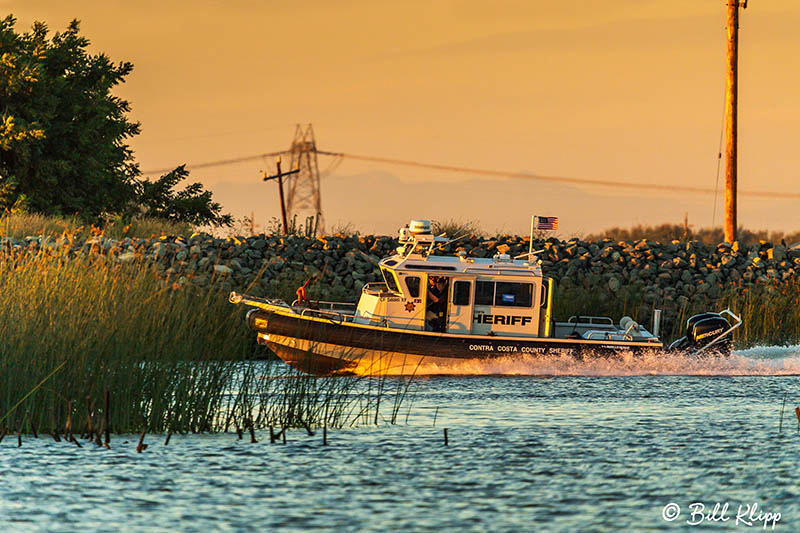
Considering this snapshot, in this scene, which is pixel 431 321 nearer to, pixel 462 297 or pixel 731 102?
pixel 462 297

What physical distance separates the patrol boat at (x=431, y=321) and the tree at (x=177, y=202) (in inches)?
1100

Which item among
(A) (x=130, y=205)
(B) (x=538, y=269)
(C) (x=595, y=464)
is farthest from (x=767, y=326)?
(A) (x=130, y=205)

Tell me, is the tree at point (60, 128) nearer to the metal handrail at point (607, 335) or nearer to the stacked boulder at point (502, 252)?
the stacked boulder at point (502, 252)

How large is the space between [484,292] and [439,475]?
10.0 m

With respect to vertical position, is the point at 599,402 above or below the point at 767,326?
below

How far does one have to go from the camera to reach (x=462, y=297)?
827 inches

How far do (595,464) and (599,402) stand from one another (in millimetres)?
5692

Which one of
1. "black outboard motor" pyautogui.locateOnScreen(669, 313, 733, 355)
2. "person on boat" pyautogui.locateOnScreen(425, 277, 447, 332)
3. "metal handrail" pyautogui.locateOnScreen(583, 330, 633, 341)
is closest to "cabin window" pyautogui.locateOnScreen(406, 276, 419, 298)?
"person on boat" pyautogui.locateOnScreen(425, 277, 447, 332)

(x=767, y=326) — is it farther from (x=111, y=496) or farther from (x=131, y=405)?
(x=111, y=496)

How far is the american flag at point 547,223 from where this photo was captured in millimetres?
20578

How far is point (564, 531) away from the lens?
9031 millimetres

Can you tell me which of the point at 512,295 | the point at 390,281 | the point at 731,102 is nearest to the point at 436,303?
the point at 390,281

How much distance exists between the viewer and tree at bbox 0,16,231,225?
4228cm
